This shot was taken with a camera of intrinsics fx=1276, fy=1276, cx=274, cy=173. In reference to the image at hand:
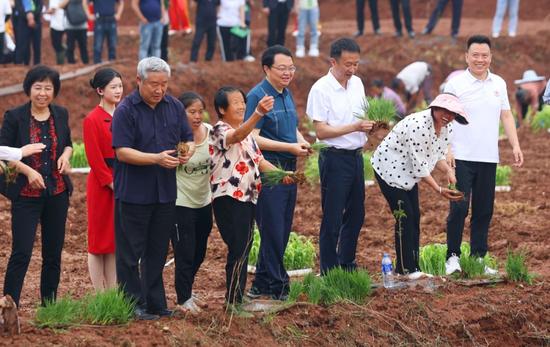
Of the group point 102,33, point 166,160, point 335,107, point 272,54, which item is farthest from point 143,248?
point 102,33

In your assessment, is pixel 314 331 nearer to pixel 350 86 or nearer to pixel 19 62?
pixel 350 86

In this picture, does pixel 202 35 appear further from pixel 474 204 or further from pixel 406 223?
pixel 406 223

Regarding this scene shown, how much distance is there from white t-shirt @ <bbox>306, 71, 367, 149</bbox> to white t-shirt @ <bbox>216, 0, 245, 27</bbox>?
11.2m

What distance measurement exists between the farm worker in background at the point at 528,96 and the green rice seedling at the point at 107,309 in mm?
13276

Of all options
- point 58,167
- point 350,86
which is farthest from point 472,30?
point 58,167

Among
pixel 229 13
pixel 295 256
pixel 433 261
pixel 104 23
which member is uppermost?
pixel 229 13

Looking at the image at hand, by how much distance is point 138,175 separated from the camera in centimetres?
816

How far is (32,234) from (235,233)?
1.36 metres

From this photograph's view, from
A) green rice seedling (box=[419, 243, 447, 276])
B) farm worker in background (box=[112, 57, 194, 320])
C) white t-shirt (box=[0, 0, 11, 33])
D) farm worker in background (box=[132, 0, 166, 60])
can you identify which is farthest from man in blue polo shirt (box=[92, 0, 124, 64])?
farm worker in background (box=[112, 57, 194, 320])

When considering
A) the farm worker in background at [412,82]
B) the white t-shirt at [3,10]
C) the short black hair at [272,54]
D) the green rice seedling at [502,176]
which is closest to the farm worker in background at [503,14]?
the farm worker in background at [412,82]

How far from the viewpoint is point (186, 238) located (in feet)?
28.6

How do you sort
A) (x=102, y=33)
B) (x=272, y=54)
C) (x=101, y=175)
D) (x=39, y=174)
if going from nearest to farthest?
(x=39, y=174), (x=101, y=175), (x=272, y=54), (x=102, y=33)

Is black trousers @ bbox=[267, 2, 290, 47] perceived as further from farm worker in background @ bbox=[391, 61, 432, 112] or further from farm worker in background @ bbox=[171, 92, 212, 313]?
farm worker in background @ bbox=[171, 92, 212, 313]

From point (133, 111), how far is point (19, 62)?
13568mm
